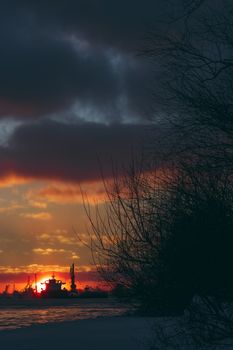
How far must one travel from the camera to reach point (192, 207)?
365 inches

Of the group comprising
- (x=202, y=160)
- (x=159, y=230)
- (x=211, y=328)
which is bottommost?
(x=211, y=328)

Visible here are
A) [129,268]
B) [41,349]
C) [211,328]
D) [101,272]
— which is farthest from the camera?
[41,349]

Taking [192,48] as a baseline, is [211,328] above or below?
below

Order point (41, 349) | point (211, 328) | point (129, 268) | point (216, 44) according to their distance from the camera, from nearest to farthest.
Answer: point (216, 44) → point (211, 328) → point (129, 268) → point (41, 349)

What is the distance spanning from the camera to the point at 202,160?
888cm

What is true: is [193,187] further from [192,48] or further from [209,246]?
[192,48]

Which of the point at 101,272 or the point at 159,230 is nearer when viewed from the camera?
the point at 159,230

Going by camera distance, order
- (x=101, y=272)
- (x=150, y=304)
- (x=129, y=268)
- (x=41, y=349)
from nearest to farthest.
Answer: (x=150, y=304)
(x=129, y=268)
(x=101, y=272)
(x=41, y=349)

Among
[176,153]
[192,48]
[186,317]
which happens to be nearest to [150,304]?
[186,317]

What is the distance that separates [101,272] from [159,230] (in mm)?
2009

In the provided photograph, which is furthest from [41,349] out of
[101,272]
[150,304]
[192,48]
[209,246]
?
[192,48]

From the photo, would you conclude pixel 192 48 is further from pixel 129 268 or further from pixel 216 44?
pixel 129 268

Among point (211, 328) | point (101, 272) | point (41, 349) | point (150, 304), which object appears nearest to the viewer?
point (211, 328)

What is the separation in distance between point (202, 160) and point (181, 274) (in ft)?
5.54
